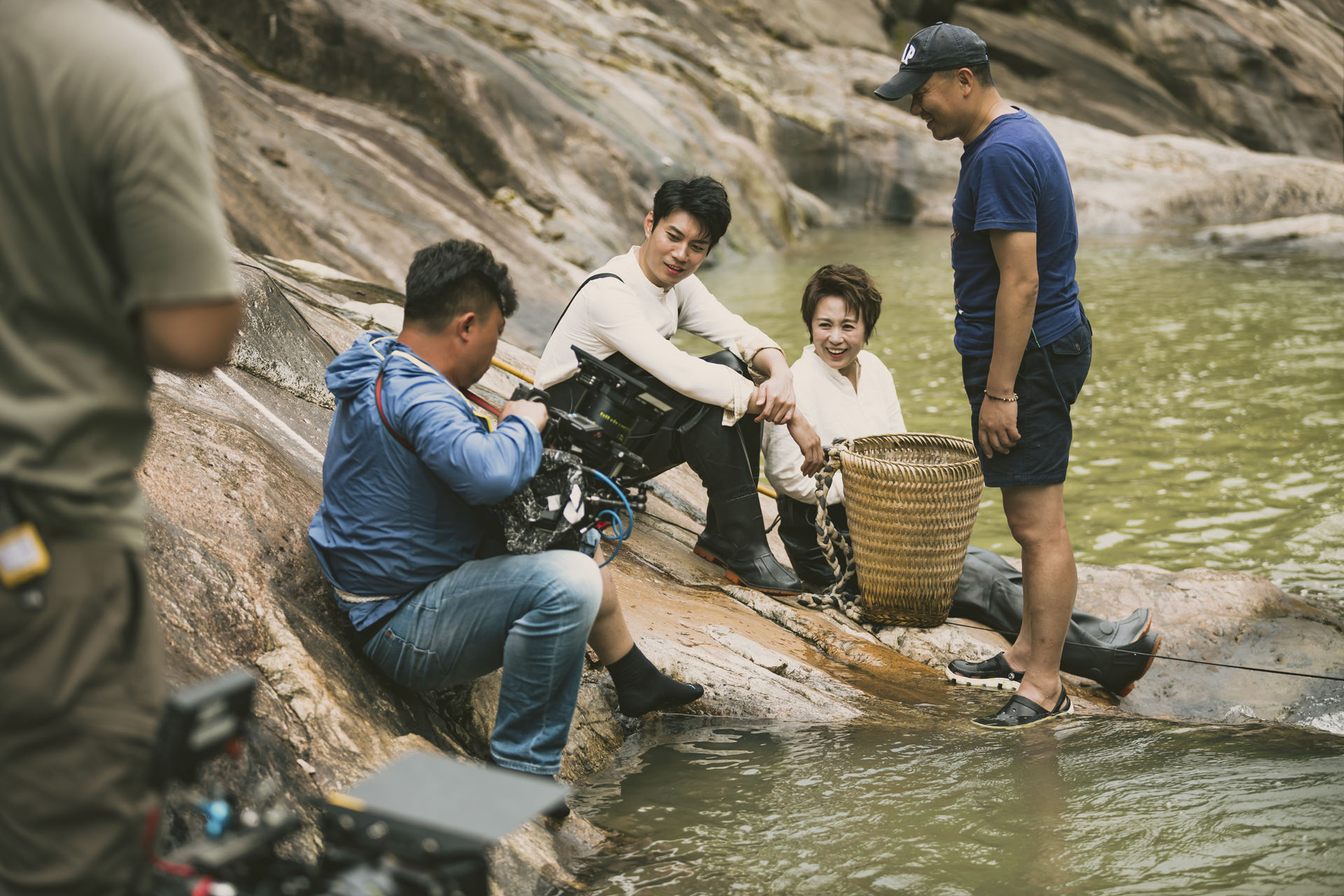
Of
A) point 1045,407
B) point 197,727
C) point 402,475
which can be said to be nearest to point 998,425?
point 1045,407

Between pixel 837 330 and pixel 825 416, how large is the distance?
0.36 meters

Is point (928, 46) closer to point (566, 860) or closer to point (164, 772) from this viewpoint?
point (566, 860)

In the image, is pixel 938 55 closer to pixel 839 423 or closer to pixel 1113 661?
pixel 839 423

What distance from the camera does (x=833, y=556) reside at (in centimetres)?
470

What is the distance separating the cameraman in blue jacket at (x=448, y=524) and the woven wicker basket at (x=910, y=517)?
5.57 feet

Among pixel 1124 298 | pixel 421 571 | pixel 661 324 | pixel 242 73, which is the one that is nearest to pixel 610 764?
pixel 421 571

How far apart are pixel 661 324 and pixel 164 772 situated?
333 centimetres

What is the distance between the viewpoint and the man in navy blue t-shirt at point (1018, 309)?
3592 mm

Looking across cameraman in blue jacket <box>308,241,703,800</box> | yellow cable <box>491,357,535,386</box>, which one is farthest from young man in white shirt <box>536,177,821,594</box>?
cameraman in blue jacket <box>308,241,703,800</box>

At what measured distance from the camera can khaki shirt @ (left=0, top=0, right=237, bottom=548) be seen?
4.84 ft

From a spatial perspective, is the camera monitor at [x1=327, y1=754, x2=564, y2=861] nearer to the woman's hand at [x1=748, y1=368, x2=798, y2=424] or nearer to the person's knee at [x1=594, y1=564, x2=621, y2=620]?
the person's knee at [x1=594, y1=564, x2=621, y2=620]

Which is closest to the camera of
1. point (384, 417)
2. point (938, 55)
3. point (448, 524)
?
point (384, 417)

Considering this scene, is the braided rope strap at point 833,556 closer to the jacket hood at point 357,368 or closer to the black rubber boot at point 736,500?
the black rubber boot at point 736,500

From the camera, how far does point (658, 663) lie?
3781 mm
